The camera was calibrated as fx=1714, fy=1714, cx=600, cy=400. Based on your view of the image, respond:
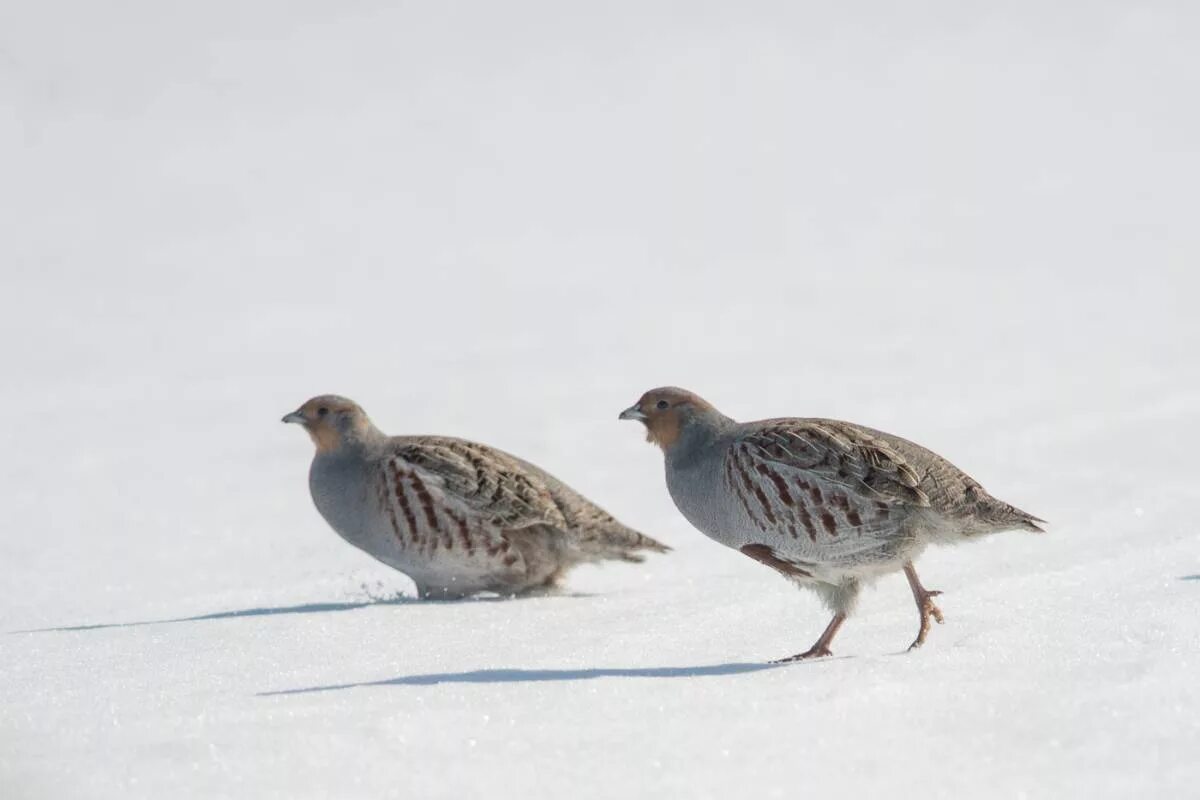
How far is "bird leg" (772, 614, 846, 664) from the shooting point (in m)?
4.87

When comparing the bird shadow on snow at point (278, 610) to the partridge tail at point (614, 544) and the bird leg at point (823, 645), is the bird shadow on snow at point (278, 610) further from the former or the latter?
the bird leg at point (823, 645)

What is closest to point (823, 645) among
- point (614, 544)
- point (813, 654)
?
point (813, 654)

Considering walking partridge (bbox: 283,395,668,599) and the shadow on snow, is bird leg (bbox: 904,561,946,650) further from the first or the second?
the shadow on snow

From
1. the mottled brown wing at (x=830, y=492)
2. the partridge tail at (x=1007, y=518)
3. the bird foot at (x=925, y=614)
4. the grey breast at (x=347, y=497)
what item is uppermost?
the grey breast at (x=347, y=497)

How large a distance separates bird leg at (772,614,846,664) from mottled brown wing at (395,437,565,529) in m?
1.84

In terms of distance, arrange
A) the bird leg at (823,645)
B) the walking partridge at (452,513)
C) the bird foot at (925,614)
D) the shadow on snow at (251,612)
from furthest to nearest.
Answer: the walking partridge at (452,513), the shadow on snow at (251,612), the bird leg at (823,645), the bird foot at (925,614)

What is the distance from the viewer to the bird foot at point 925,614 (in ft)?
15.6

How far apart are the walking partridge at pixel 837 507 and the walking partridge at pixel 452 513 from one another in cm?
152

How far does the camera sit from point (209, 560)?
8258 mm

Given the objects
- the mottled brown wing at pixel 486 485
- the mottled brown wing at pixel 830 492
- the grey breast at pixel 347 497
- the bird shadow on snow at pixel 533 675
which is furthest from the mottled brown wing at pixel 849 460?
the grey breast at pixel 347 497

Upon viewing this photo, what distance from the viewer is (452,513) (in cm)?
668

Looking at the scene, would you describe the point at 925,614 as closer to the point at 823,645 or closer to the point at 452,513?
the point at 823,645

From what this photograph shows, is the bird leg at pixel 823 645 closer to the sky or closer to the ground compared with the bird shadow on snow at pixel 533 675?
closer to the ground

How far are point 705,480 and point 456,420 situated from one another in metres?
6.64
